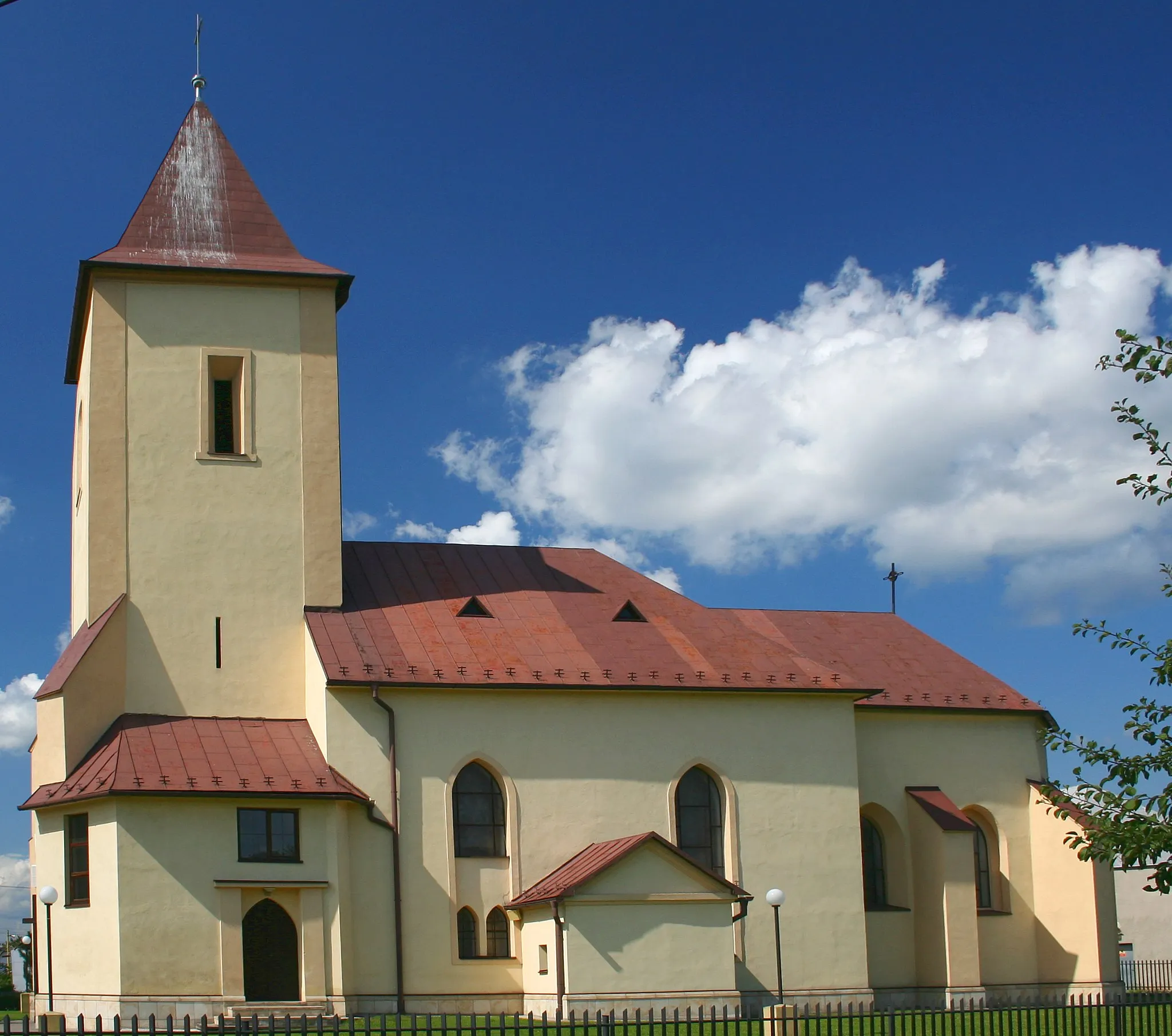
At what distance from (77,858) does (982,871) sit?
1967 centimetres

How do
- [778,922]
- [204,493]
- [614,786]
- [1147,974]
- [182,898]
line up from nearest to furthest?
[182,898] < [778,922] < [614,786] < [204,493] < [1147,974]

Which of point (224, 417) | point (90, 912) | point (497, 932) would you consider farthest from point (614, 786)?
point (224, 417)

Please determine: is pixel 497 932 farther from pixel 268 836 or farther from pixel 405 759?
pixel 268 836

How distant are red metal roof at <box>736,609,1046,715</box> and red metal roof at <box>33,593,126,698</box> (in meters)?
14.9

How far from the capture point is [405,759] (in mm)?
30672

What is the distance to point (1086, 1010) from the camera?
75.0 feet

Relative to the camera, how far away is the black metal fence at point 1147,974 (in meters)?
48.3

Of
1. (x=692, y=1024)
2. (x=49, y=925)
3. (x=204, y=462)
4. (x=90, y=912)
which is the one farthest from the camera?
(x=204, y=462)

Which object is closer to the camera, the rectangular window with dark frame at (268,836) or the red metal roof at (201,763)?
the red metal roof at (201,763)

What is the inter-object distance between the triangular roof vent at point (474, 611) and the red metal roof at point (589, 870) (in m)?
5.44

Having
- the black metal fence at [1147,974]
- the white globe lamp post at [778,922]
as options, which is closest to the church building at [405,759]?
the white globe lamp post at [778,922]

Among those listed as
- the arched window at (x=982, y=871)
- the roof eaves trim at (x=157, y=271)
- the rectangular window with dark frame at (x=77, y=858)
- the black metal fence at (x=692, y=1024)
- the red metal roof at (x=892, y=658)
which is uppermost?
the roof eaves trim at (x=157, y=271)

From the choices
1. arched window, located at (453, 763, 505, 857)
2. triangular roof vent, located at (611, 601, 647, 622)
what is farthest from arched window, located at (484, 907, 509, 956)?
triangular roof vent, located at (611, 601, 647, 622)

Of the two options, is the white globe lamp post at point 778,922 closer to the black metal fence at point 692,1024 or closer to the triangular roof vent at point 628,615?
the black metal fence at point 692,1024
